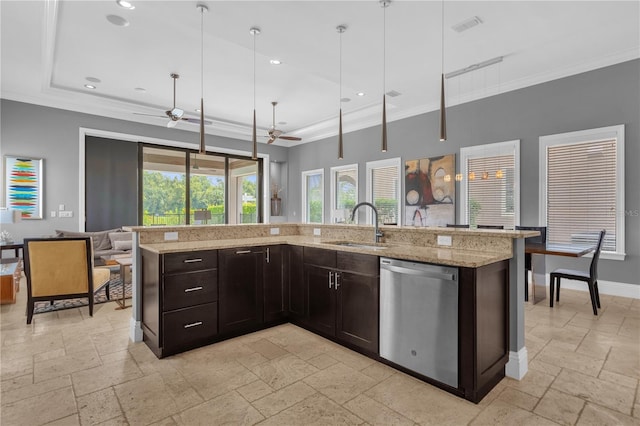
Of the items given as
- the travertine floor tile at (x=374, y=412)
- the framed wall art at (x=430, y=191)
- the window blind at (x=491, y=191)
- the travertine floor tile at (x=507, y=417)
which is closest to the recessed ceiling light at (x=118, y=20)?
the travertine floor tile at (x=374, y=412)

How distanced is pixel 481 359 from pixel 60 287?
13.7 ft

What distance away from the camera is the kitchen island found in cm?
212

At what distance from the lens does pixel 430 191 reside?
6.38 metres

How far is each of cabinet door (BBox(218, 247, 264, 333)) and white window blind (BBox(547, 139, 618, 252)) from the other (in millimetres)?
4494

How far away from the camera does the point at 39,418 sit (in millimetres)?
1902

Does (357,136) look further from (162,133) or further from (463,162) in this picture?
(162,133)

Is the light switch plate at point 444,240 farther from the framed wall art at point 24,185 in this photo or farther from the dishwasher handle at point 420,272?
the framed wall art at point 24,185

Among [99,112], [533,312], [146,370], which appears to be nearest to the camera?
[146,370]

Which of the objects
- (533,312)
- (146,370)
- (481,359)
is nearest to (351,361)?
(481,359)

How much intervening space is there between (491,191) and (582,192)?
4.01 feet

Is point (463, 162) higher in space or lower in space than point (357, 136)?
lower

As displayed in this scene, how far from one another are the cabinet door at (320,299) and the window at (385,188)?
13.1 ft

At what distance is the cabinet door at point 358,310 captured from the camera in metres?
2.57

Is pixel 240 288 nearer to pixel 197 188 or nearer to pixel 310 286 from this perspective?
pixel 310 286
